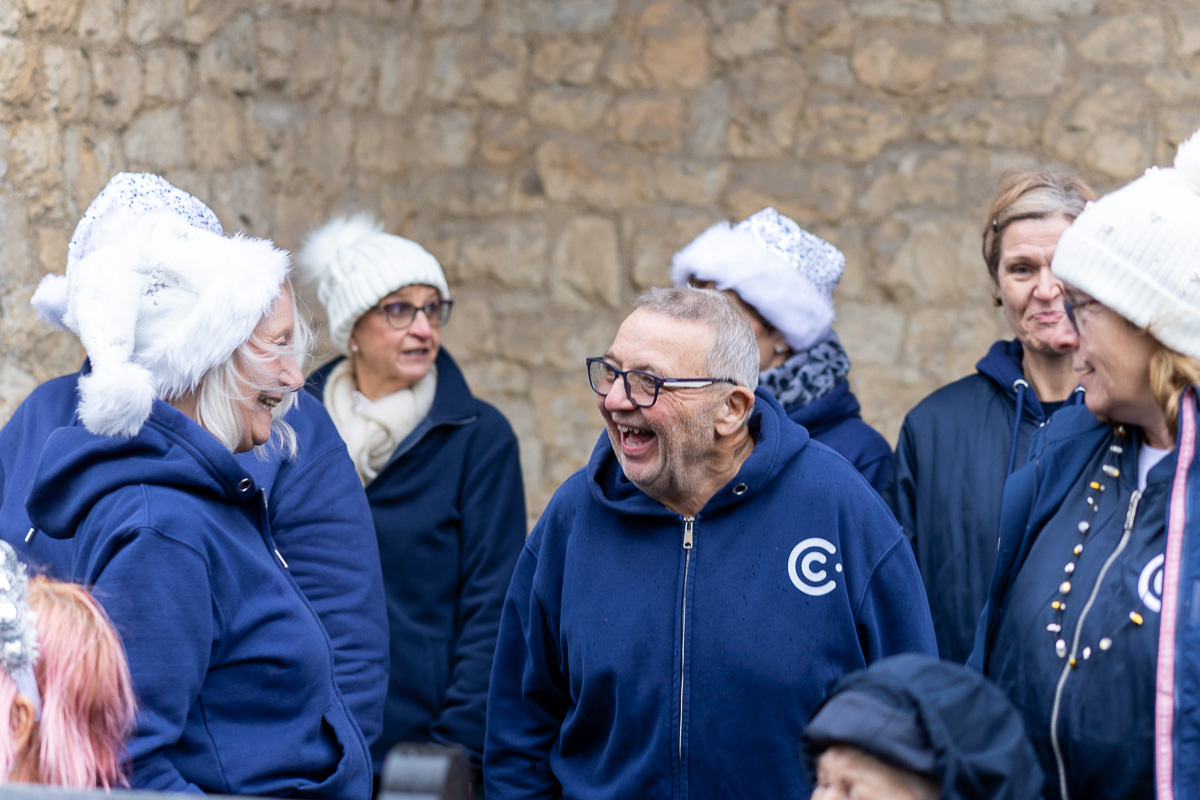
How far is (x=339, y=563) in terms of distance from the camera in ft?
A: 7.77

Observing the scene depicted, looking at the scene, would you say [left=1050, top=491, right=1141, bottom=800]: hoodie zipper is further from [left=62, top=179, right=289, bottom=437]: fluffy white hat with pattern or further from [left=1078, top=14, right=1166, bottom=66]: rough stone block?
[left=1078, top=14, right=1166, bottom=66]: rough stone block

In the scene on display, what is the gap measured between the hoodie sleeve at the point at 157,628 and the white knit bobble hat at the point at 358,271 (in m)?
1.73

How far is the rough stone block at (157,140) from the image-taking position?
3.69 metres

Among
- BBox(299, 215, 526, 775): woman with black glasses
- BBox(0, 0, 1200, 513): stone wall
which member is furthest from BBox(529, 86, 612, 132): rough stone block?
BBox(299, 215, 526, 775): woman with black glasses

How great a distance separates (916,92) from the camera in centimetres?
489

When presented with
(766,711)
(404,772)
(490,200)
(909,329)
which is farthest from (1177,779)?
(490,200)

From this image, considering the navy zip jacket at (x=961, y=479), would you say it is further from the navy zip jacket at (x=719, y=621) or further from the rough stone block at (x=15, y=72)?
the rough stone block at (x=15, y=72)

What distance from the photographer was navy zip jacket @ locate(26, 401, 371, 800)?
1799 mm

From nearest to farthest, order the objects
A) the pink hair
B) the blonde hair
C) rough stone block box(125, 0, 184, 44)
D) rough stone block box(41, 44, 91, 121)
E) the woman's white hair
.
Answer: the pink hair < the blonde hair < the woman's white hair < rough stone block box(41, 44, 91, 121) < rough stone block box(125, 0, 184, 44)

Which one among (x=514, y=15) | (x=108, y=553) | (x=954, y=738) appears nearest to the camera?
(x=954, y=738)

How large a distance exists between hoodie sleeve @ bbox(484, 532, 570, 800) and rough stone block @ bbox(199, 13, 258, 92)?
7.92 ft

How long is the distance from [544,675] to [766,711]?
0.44 m

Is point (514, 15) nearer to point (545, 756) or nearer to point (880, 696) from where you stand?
point (545, 756)

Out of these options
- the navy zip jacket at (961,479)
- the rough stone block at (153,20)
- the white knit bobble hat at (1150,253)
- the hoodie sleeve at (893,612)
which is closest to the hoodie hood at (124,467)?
the hoodie sleeve at (893,612)
